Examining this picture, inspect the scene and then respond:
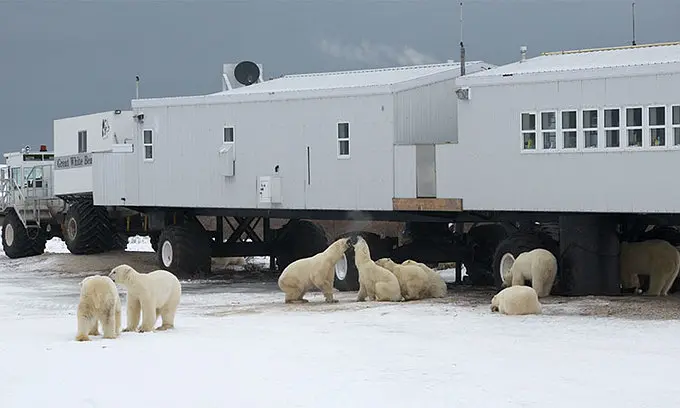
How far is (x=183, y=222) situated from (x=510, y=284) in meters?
11.8

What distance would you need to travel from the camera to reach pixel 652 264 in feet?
75.5

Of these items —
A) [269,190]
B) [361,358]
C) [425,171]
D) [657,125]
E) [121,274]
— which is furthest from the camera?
[269,190]

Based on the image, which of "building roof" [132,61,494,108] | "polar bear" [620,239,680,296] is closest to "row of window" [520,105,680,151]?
"polar bear" [620,239,680,296]

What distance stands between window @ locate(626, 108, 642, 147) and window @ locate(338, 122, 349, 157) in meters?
6.81

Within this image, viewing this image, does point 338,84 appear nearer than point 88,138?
Yes

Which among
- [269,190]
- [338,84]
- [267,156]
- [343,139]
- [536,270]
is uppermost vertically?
[338,84]

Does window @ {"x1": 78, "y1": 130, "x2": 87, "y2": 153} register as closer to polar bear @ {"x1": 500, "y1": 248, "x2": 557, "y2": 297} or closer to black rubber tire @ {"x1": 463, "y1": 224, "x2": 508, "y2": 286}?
black rubber tire @ {"x1": 463, "y1": 224, "x2": 508, "y2": 286}

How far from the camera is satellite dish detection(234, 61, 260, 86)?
34594 millimetres

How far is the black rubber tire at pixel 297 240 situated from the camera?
108 ft

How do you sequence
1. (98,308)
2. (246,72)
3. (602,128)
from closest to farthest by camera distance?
(98,308) → (602,128) → (246,72)

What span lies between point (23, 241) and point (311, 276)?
19198 mm

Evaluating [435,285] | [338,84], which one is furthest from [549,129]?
[338,84]

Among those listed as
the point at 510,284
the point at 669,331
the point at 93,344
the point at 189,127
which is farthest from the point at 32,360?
the point at 189,127

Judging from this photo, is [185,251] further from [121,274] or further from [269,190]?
[121,274]
